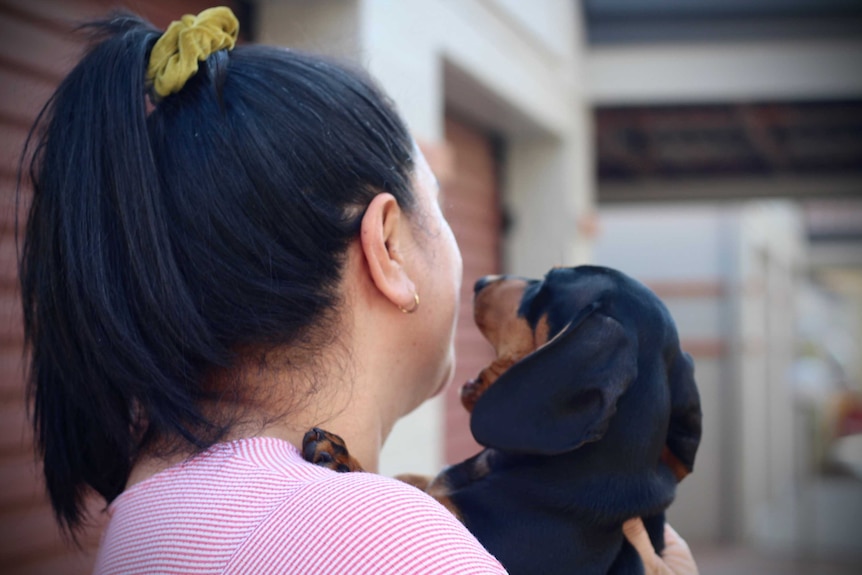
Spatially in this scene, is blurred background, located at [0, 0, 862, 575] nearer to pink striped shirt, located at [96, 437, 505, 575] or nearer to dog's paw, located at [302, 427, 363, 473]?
dog's paw, located at [302, 427, 363, 473]

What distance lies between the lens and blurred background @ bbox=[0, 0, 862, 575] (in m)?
2.64

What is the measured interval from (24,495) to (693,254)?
10405mm

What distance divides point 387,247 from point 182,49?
1.26 ft

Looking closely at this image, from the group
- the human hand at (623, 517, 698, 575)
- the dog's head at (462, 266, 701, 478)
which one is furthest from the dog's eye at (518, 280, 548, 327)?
the human hand at (623, 517, 698, 575)

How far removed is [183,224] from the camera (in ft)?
3.85

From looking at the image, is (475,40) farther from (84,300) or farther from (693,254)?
(693,254)

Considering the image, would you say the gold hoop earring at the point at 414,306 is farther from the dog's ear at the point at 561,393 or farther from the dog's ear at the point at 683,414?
the dog's ear at the point at 683,414

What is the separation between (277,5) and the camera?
137 inches

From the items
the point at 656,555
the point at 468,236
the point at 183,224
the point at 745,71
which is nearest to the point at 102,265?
the point at 183,224

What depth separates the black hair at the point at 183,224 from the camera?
1163 millimetres

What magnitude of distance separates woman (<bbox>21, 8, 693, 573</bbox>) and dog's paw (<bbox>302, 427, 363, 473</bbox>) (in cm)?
3

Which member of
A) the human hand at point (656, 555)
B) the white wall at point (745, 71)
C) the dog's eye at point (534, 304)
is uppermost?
the white wall at point (745, 71)

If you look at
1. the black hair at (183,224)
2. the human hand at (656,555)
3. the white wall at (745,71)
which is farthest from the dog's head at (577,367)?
the white wall at (745,71)

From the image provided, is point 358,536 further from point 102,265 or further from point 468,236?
point 468,236
